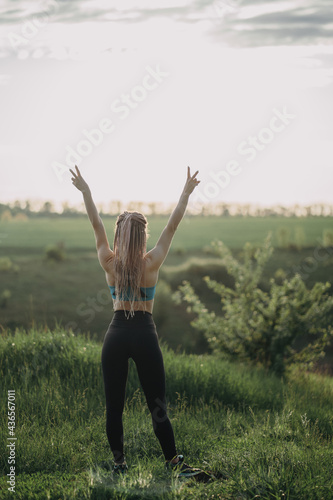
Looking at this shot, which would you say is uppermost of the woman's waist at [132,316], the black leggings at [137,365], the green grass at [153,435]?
the woman's waist at [132,316]

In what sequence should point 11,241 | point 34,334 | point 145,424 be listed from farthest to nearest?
point 11,241 → point 34,334 → point 145,424

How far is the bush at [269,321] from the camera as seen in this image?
30.1 ft

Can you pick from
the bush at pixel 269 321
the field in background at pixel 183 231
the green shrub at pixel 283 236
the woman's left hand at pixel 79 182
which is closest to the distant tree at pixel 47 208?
the field in background at pixel 183 231

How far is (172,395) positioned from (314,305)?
3.48m

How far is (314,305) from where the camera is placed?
9094mm

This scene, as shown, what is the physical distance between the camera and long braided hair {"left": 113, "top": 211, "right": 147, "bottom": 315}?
402 cm

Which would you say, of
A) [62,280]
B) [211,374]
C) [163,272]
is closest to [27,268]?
[62,280]

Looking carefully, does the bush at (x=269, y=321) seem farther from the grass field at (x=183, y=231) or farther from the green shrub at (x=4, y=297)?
the grass field at (x=183, y=231)

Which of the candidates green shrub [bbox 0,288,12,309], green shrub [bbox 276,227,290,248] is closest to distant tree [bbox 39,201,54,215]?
green shrub [bbox 0,288,12,309]

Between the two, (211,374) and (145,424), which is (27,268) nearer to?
(211,374)

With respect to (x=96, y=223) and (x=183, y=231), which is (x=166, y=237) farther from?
(x=183, y=231)

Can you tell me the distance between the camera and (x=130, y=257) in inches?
159

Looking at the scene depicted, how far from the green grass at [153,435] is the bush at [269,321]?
633 mm

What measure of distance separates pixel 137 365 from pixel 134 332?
271 millimetres
